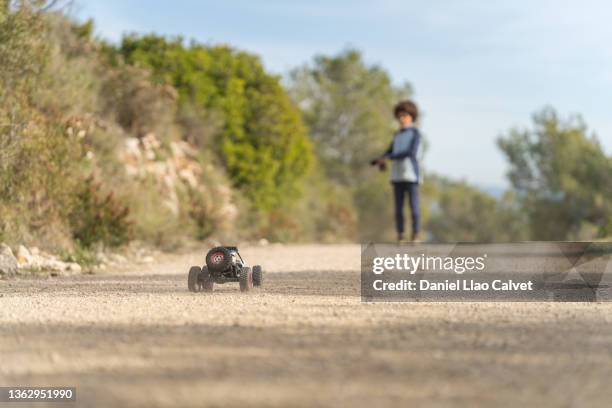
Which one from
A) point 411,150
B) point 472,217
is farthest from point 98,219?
point 472,217

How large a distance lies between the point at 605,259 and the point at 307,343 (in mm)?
6089

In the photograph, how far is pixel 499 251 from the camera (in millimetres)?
14641

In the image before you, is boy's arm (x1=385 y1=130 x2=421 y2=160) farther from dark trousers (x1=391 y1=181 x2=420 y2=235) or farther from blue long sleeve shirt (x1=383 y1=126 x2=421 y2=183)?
dark trousers (x1=391 y1=181 x2=420 y2=235)

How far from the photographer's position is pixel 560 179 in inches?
1721

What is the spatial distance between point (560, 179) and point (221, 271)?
3787 centimetres

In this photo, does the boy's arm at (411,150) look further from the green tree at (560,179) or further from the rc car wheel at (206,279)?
the green tree at (560,179)

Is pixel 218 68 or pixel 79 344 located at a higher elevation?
pixel 218 68

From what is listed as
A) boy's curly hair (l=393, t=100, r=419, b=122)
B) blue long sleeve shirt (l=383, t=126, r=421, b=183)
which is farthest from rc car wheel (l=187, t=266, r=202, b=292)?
boy's curly hair (l=393, t=100, r=419, b=122)

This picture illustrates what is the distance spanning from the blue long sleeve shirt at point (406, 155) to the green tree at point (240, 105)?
405 inches

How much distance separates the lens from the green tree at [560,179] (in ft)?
137

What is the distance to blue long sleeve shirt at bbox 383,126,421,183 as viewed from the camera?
1263 centimetres

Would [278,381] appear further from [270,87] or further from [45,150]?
[270,87]

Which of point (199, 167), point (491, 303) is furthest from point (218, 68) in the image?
point (491, 303)

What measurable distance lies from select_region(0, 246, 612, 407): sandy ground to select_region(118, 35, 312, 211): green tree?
50.1 feet
